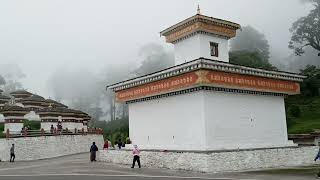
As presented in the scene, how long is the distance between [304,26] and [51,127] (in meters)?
43.7

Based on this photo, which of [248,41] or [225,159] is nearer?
[225,159]

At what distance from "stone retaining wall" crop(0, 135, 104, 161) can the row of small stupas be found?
2.75 meters

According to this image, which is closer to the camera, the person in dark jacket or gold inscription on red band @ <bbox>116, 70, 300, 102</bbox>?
gold inscription on red band @ <bbox>116, 70, 300, 102</bbox>

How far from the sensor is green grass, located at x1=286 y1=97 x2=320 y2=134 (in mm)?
32969

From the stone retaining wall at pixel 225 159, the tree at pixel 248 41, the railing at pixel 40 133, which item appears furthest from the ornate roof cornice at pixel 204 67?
the tree at pixel 248 41

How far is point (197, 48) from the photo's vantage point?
2103cm

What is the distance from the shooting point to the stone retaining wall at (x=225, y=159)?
54.2 feet

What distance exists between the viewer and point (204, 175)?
15.6 m

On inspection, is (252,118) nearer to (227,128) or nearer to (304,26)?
(227,128)

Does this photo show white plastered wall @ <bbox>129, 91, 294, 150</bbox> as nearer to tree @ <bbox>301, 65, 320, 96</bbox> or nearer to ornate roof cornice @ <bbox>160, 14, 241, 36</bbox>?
ornate roof cornice @ <bbox>160, 14, 241, 36</bbox>

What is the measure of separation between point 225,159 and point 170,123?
3.94 metres

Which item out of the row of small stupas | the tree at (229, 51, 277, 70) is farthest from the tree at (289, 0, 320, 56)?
the row of small stupas

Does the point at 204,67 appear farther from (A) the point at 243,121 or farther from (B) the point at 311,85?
(B) the point at 311,85

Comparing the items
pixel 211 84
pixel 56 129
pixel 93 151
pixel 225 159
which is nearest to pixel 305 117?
pixel 56 129
